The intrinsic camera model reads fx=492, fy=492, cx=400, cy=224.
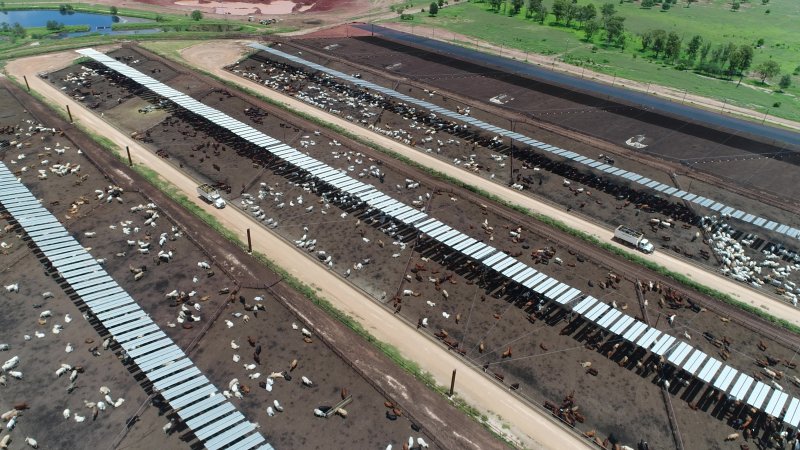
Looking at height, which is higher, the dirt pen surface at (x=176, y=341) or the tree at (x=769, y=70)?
the tree at (x=769, y=70)

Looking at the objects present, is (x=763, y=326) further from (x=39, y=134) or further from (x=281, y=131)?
(x=39, y=134)

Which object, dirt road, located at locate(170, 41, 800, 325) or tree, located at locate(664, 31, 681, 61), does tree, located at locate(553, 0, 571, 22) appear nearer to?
tree, located at locate(664, 31, 681, 61)

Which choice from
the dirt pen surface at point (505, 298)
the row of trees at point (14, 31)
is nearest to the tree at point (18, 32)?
the row of trees at point (14, 31)

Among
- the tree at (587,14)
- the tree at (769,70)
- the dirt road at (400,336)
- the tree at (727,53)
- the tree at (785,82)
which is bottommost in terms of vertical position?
the dirt road at (400,336)

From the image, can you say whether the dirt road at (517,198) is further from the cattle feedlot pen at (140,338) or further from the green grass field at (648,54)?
the green grass field at (648,54)

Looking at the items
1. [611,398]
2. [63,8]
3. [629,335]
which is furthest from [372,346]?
[63,8]

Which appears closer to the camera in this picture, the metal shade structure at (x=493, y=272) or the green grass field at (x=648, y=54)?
the metal shade structure at (x=493, y=272)

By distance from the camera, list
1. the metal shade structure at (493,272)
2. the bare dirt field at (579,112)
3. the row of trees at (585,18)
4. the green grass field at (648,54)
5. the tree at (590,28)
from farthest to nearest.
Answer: the tree at (590,28) → the row of trees at (585,18) → the green grass field at (648,54) → the bare dirt field at (579,112) → the metal shade structure at (493,272)
